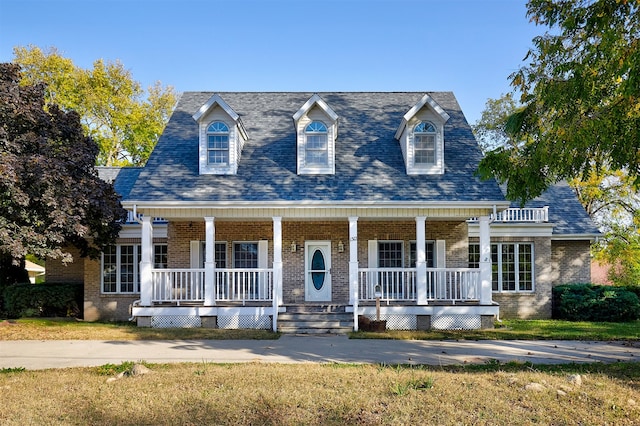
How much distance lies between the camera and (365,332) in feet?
45.9

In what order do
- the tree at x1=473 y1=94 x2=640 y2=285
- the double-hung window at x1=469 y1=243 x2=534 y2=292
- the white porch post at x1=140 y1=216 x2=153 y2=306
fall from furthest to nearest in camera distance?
the tree at x1=473 y1=94 x2=640 y2=285 < the double-hung window at x1=469 y1=243 x2=534 y2=292 < the white porch post at x1=140 y1=216 x2=153 y2=306

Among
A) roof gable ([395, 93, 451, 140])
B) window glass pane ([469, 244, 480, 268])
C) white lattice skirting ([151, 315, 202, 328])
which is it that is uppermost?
roof gable ([395, 93, 451, 140])

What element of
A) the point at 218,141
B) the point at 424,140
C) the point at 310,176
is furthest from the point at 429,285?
the point at 218,141

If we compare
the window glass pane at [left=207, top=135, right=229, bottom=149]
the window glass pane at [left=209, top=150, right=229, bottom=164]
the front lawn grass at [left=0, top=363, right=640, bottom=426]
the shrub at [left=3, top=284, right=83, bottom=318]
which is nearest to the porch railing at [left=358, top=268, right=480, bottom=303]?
the window glass pane at [left=209, top=150, right=229, bottom=164]

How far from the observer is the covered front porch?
14867mm

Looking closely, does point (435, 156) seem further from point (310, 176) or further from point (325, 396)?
point (325, 396)

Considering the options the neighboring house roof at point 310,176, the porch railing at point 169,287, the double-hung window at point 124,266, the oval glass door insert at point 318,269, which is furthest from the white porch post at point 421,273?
the double-hung window at point 124,266

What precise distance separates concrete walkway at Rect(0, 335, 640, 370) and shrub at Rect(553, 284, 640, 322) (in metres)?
5.31

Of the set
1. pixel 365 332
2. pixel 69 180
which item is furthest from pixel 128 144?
pixel 365 332

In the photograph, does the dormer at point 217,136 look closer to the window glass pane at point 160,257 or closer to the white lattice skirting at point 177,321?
the window glass pane at point 160,257

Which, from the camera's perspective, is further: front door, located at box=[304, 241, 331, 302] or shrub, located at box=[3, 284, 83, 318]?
shrub, located at box=[3, 284, 83, 318]

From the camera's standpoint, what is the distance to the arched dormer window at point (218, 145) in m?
16.3

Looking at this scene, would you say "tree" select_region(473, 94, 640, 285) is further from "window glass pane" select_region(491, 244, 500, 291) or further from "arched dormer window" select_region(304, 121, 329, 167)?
"arched dormer window" select_region(304, 121, 329, 167)

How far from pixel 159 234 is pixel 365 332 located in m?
8.32
